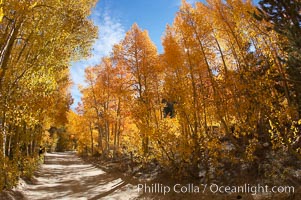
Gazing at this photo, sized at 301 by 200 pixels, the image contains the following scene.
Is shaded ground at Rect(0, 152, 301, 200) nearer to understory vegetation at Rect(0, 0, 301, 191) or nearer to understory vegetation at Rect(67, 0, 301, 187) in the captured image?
understory vegetation at Rect(0, 0, 301, 191)

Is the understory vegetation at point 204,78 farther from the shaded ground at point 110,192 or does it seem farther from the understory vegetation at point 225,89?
the shaded ground at point 110,192

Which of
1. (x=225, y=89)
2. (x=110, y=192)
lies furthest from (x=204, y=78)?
(x=110, y=192)

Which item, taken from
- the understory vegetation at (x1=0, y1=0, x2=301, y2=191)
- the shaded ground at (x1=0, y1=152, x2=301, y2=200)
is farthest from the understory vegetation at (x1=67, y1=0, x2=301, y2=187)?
the shaded ground at (x1=0, y1=152, x2=301, y2=200)

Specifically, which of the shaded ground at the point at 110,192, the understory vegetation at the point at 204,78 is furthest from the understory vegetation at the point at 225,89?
→ the shaded ground at the point at 110,192

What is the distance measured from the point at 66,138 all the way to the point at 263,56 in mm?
61567

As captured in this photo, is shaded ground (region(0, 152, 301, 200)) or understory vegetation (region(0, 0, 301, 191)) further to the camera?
shaded ground (region(0, 152, 301, 200))

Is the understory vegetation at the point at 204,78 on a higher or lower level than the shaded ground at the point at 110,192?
higher

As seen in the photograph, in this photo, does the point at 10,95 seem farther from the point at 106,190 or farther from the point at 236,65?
the point at 236,65

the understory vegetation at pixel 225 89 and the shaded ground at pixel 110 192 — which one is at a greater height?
the understory vegetation at pixel 225 89

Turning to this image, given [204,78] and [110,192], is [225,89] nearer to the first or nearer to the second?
[204,78]

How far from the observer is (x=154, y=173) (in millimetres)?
12914

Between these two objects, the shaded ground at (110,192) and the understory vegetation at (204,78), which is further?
the shaded ground at (110,192)

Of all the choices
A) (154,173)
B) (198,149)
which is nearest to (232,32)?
(198,149)

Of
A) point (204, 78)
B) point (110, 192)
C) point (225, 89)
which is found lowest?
point (110, 192)
